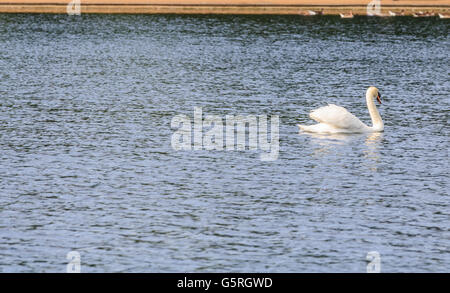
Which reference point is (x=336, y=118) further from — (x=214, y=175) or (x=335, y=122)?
(x=214, y=175)

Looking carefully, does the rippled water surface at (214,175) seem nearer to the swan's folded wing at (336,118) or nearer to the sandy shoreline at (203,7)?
the swan's folded wing at (336,118)

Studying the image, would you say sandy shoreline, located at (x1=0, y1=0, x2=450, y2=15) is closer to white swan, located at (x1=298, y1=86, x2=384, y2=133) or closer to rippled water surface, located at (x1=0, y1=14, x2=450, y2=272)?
rippled water surface, located at (x1=0, y1=14, x2=450, y2=272)

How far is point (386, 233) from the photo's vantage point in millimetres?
24109

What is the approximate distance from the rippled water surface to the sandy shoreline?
52215 mm

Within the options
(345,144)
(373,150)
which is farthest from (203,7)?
(373,150)

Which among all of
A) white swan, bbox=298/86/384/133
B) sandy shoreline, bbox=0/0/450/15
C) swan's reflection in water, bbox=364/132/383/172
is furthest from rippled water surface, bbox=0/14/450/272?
sandy shoreline, bbox=0/0/450/15

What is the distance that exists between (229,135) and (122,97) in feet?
42.2

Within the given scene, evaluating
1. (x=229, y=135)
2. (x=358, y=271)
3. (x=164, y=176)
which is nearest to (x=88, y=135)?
(x=229, y=135)

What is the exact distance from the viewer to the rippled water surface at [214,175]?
74.0 feet

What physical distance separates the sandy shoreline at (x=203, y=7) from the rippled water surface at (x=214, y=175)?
5222cm

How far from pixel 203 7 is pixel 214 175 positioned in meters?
89.3

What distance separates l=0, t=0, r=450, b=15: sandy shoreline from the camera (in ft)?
386

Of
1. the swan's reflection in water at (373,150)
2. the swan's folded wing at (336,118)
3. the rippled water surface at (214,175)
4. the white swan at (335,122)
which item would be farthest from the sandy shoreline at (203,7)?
the swan's folded wing at (336,118)

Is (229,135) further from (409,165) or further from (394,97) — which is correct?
(394,97)
